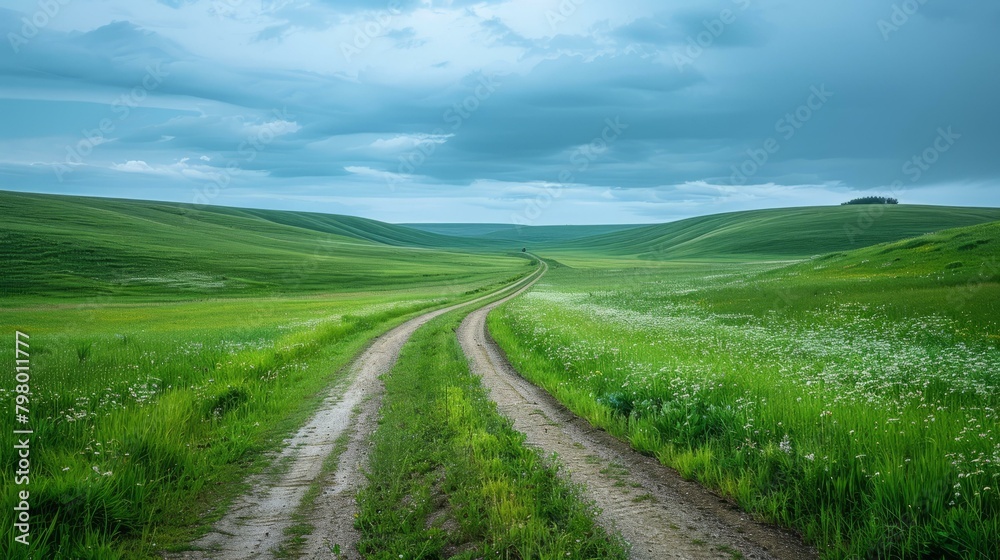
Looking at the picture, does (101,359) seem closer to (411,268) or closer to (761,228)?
(411,268)

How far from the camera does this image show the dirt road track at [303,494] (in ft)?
22.2

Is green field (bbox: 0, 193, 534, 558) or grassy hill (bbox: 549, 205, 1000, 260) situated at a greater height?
grassy hill (bbox: 549, 205, 1000, 260)

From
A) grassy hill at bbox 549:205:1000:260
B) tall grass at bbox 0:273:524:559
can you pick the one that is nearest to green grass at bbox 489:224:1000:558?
tall grass at bbox 0:273:524:559

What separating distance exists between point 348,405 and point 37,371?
8.90 meters

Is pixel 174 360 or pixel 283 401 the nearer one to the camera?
pixel 283 401

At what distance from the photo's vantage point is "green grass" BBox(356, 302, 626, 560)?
6.50 m

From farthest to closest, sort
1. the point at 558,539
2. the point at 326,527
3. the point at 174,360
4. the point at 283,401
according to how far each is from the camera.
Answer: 1. the point at 174,360
2. the point at 283,401
3. the point at 326,527
4. the point at 558,539

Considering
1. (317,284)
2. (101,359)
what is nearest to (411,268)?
(317,284)

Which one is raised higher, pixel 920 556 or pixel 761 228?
pixel 761 228

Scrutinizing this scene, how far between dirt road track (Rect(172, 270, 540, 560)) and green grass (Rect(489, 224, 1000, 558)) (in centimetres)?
518

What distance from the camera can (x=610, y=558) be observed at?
6.05 metres

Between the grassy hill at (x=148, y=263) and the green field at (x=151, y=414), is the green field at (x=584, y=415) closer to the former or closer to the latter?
the green field at (x=151, y=414)

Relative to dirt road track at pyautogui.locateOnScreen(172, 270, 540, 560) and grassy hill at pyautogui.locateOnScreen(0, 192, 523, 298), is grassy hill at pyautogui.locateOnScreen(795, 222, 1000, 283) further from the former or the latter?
grassy hill at pyautogui.locateOnScreen(0, 192, 523, 298)

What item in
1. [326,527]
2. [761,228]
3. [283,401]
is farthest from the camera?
[761,228]
